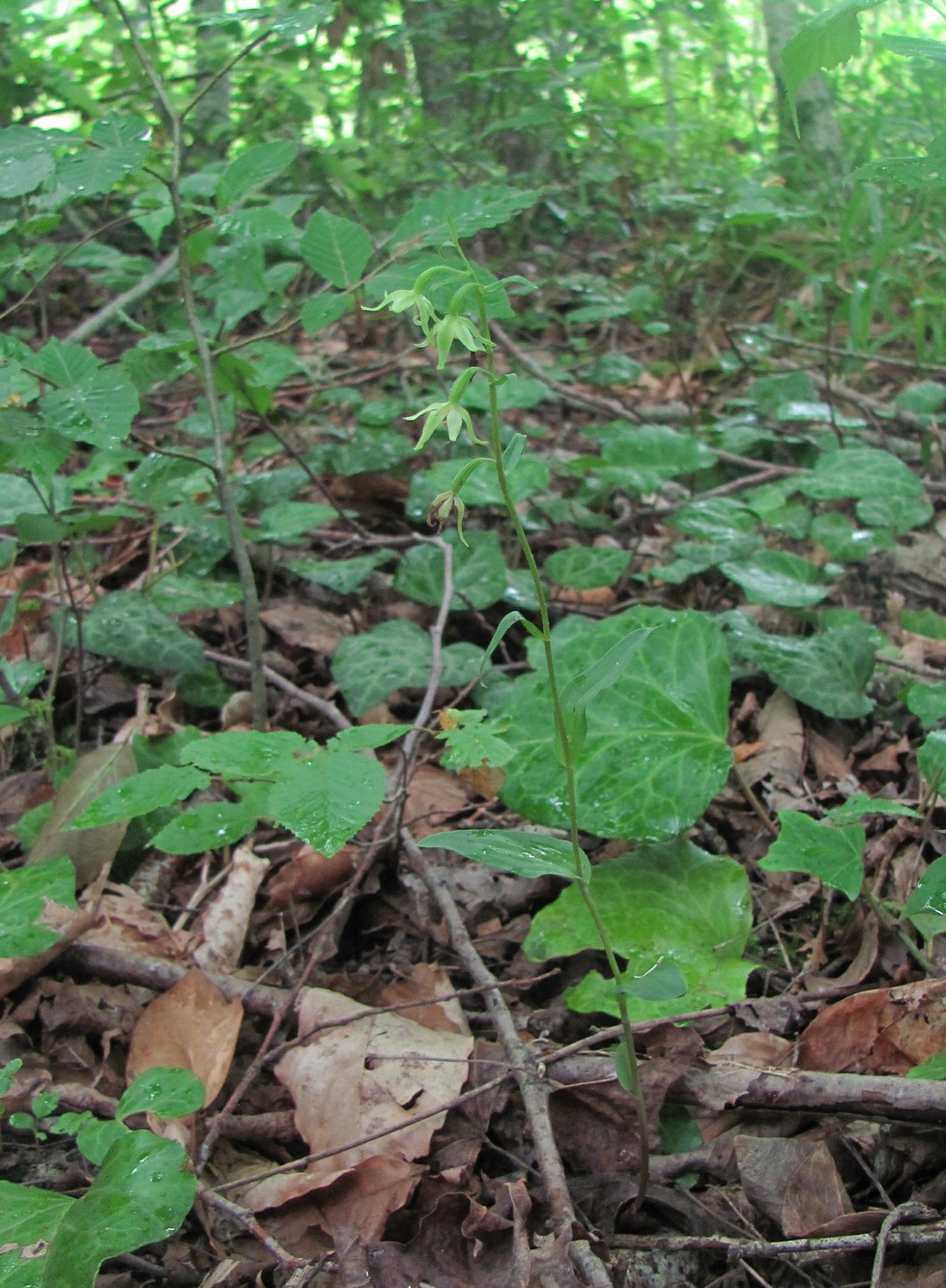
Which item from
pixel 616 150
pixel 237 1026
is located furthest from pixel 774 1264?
pixel 616 150

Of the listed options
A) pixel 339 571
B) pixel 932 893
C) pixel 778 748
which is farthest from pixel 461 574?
pixel 932 893

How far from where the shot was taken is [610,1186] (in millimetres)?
1259

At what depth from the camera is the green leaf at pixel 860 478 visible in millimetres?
2469

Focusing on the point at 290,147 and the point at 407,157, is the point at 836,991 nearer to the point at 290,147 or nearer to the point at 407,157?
the point at 290,147

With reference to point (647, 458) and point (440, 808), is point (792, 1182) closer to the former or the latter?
point (440, 808)

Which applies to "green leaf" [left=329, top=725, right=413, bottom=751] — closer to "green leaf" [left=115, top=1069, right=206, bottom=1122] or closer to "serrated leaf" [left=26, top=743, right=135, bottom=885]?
"green leaf" [left=115, top=1069, right=206, bottom=1122]

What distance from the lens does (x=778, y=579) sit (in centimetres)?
227

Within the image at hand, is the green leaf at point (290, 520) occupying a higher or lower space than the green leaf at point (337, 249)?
lower

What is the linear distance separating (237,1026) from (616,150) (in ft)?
12.5

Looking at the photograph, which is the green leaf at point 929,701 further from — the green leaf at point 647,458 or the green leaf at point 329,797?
the green leaf at point 647,458

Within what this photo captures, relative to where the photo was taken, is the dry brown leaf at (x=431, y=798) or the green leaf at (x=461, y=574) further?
the green leaf at (x=461, y=574)

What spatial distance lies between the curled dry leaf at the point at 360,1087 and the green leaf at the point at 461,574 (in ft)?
3.69

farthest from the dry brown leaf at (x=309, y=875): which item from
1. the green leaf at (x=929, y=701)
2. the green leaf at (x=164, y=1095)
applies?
the green leaf at (x=929, y=701)

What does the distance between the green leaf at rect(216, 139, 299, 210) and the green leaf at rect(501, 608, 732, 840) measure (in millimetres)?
1065
